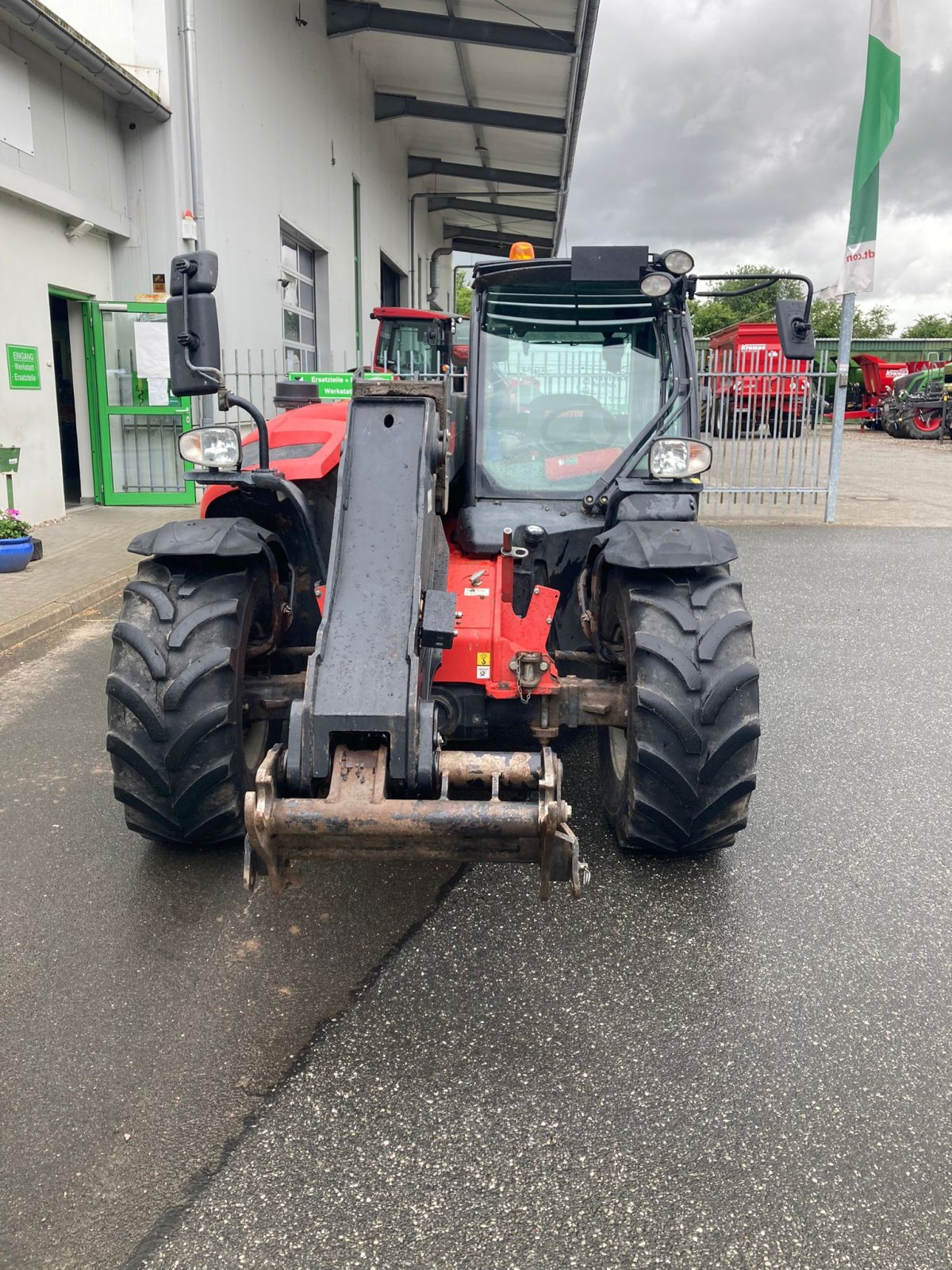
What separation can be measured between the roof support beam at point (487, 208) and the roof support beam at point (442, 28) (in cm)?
1124

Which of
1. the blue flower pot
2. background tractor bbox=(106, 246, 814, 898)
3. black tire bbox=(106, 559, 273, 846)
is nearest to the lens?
background tractor bbox=(106, 246, 814, 898)

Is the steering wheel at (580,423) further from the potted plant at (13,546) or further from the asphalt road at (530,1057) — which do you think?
the potted plant at (13,546)

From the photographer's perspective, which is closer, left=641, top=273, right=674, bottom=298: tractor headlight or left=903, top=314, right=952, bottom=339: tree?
left=641, top=273, right=674, bottom=298: tractor headlight

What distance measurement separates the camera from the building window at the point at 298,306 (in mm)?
15484

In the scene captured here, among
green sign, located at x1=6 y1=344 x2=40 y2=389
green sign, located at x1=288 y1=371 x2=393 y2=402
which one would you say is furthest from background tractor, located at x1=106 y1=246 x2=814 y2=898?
green sign, located at x1=6 y1=344 x2=40 y2=389

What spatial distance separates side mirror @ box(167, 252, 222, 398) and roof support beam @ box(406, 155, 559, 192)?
23382 millimetres

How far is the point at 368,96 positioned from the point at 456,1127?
21.1 metres

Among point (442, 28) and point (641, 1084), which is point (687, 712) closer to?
point (641, 1084)

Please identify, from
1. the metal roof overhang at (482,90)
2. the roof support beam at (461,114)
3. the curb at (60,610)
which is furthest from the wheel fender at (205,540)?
the roof support beam at (461,114)

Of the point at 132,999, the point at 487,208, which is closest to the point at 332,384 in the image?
the point at 132,999

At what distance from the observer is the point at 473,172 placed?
83.4 ft

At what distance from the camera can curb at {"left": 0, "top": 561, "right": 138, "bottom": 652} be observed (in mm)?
6914

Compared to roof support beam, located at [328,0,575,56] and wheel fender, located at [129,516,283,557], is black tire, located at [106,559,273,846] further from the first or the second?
roof support beam, located at [328,0,575,56]

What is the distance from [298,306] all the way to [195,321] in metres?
13.7
